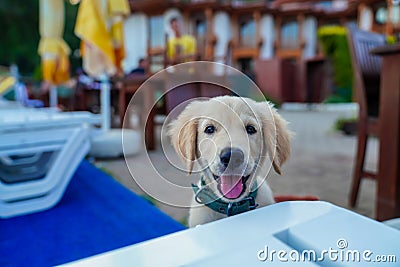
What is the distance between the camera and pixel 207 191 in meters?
Answer: 0.61

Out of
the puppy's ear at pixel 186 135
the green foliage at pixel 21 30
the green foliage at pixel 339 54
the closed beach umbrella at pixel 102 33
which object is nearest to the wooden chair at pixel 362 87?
the puppy's ear at pixel 186 135

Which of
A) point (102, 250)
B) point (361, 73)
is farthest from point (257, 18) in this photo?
point (102, 250)

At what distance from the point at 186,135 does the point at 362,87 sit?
5.50 ft

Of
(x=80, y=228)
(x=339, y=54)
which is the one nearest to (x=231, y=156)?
(x=80, y=228)

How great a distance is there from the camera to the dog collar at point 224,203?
59 cm

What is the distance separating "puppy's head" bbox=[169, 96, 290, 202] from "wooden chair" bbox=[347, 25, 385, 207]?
5.04 feet

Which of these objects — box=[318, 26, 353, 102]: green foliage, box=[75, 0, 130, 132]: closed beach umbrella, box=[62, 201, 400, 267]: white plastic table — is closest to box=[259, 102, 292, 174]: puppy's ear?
box=[62, 201, 400, 267]: white plastic table

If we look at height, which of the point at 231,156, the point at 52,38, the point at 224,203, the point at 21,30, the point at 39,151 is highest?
the point at 21,30

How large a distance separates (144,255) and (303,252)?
20 centimetres

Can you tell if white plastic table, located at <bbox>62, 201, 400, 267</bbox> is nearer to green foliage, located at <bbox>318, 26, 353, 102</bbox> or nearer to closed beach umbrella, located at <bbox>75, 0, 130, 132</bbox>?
closed beach umbrella, located at <bbox>75, 0, 130, 132</bbox>

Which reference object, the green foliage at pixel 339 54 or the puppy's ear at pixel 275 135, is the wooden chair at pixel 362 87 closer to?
the puppy's ear at pixel 275 135

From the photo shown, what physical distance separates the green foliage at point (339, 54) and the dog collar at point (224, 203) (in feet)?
28.4

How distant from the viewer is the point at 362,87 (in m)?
1.91

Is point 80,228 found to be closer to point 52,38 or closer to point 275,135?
point 275,135
